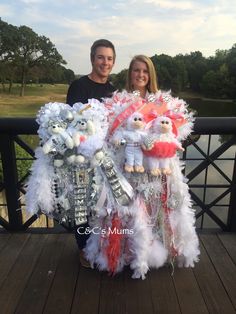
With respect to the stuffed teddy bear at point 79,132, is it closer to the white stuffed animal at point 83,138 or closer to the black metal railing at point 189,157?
the white stuffed animal at point 83,138

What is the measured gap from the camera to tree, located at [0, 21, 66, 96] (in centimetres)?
2711

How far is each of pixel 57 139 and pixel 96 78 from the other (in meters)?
0.68

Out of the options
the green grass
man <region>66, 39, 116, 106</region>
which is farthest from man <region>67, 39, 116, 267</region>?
the green grass

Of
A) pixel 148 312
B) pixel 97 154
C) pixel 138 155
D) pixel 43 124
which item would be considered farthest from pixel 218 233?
pixel 43 124

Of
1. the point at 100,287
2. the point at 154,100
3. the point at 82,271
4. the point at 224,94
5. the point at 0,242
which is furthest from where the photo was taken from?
the point at 224,94

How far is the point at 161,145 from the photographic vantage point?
1.74 meters

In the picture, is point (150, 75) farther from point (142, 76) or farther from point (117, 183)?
point (117, 183)

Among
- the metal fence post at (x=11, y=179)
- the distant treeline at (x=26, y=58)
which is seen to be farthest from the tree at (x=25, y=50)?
the metal fence post at (x=11, y=179)

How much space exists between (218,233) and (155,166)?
127 centimetres

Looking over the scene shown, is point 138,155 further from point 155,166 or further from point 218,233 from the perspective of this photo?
point 218,233

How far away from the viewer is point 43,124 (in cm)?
170

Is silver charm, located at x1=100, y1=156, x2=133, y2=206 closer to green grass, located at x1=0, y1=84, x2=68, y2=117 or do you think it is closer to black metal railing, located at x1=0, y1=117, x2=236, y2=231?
black metal railing, located at x1=0, y1=117, x2=236, y2=231

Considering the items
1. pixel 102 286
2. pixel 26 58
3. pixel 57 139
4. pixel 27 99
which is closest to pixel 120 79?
pixel 57 139

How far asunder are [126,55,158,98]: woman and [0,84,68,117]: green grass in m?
17.6
